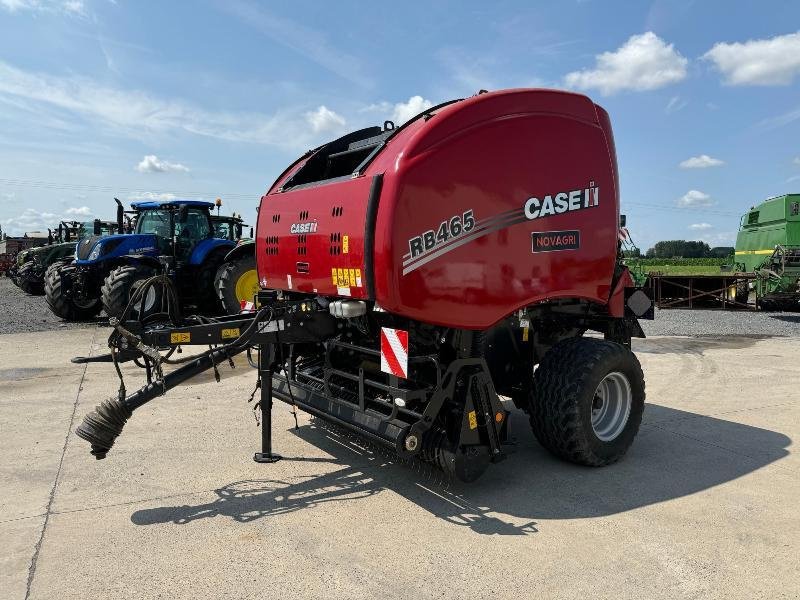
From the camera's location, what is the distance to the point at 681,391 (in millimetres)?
7406

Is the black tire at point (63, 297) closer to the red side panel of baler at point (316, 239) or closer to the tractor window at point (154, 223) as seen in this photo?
the tractor window at point (154, 223)

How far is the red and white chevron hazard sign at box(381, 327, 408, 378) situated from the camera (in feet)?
12.8

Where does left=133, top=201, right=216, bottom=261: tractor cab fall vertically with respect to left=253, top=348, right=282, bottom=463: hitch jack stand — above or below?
above

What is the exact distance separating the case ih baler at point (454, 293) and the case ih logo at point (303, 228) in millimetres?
13

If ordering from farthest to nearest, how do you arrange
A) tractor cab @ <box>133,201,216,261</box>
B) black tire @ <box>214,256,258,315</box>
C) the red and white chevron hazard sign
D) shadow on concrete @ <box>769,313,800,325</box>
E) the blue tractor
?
shadow on concrete @ <box>769,313,800,325</box>
tractor cab @ <box>133,201,216,261</box>
the blue tractor
black tire @ <box>214,256,258,315</box>
the red and white chevron hazard sign

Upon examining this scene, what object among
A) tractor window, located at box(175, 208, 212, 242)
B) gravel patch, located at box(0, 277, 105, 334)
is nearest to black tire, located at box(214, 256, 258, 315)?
tractor window, located at box(175, 208, 212, 242)

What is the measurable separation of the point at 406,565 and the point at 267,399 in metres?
1.76

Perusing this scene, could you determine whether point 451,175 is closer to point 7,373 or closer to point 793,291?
point 7,373

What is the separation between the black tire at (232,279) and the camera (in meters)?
11.3

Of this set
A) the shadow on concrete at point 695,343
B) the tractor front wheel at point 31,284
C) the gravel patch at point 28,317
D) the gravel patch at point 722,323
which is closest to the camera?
the shadow on concrete at point 695,343

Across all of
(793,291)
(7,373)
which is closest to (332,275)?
(7,373)

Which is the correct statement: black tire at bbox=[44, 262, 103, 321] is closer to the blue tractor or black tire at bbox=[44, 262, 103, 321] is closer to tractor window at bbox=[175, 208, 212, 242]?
the blue tractor

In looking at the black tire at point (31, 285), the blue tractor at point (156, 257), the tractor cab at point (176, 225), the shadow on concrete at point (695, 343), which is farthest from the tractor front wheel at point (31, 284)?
the shadow on concrete at point (695, 343)

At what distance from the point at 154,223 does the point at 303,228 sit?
991cm
